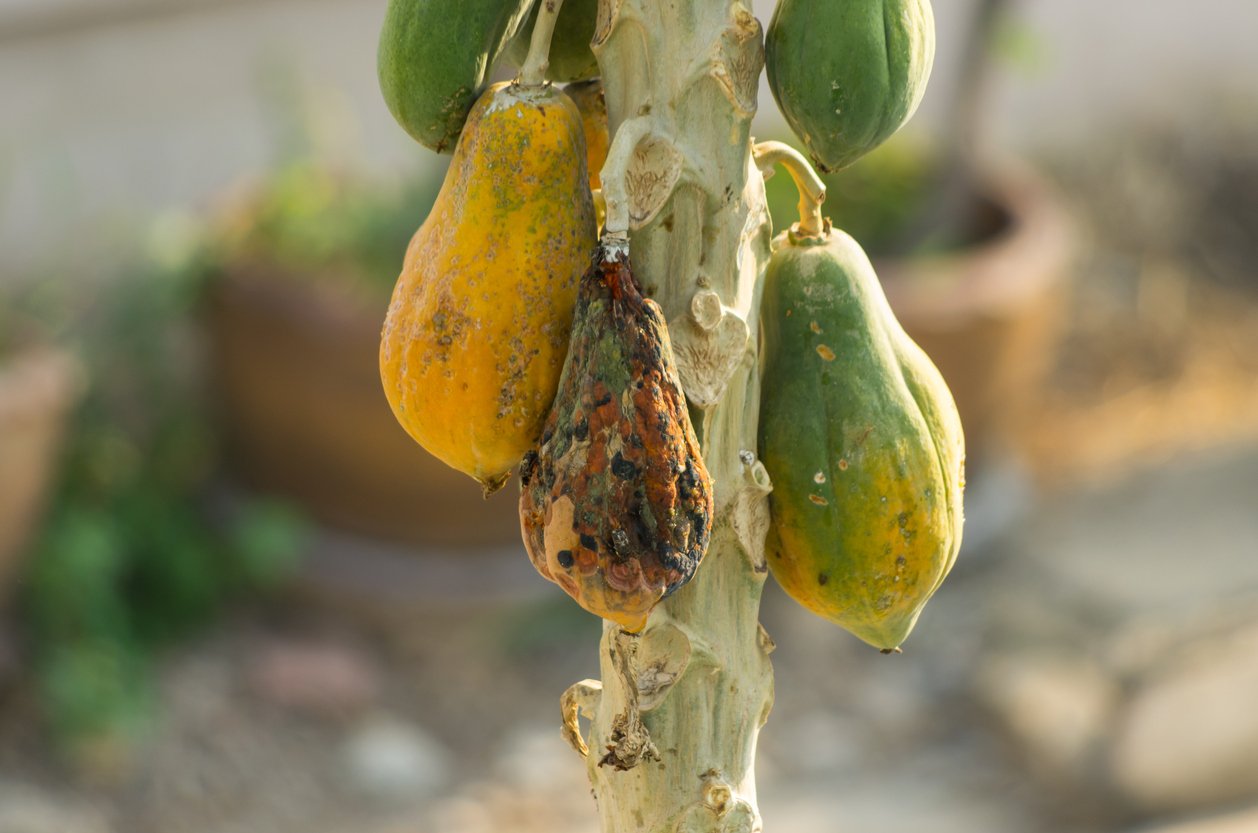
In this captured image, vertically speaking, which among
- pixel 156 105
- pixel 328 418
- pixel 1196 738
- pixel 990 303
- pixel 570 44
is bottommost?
pixel 1196 738

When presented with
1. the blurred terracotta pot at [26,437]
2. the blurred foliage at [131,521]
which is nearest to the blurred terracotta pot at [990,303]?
the blurred foliage at [131,521]

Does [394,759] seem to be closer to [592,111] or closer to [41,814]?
[41,814]

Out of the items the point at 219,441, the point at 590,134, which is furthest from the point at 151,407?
the point at 590,134

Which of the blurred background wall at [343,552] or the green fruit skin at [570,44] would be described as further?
the blurred background wall at [343,552]

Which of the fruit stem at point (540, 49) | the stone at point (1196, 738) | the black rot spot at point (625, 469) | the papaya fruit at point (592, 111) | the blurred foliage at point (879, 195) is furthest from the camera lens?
the blurred foliage at point (879, 195)

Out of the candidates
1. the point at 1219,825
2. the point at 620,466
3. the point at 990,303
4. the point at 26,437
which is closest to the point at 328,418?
the point at 26,437

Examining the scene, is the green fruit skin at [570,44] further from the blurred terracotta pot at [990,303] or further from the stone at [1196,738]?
the blurred terracotta pot at [990,303]
